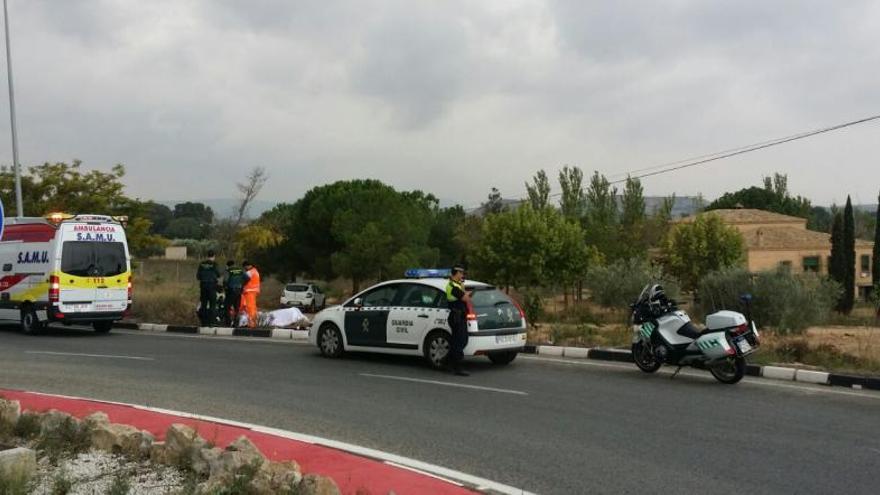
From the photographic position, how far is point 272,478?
5.03 metres

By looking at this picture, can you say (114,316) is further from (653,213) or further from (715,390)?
(653,213)

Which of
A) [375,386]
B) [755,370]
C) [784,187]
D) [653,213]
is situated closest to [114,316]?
[375,386]

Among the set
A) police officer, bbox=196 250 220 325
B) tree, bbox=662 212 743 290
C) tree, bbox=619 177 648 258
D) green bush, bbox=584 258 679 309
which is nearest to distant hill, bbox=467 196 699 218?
tree, bbox=619 177 648 258

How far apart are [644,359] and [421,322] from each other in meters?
3.62

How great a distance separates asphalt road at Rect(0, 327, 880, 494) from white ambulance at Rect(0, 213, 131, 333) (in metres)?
3.65

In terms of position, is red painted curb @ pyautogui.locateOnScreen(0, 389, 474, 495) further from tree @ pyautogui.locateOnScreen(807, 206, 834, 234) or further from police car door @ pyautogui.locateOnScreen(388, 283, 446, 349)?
tree @ pyautogui.locateOnScreen(807, 206, 834, 234)

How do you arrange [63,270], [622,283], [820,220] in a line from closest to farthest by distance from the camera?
1. [63,270]
2. [622,283]
3. [820,220]

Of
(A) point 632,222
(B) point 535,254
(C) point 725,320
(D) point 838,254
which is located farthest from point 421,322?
(A) point 632,222

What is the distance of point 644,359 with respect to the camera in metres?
12.2

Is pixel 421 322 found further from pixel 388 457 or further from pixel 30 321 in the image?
pixel 30 321

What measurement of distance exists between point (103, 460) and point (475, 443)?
3.35 meters

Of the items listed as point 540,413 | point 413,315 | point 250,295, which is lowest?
point 540,413

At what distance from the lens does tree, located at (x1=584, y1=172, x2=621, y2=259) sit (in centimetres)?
5406

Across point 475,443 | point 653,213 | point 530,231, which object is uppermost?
point 653,213
